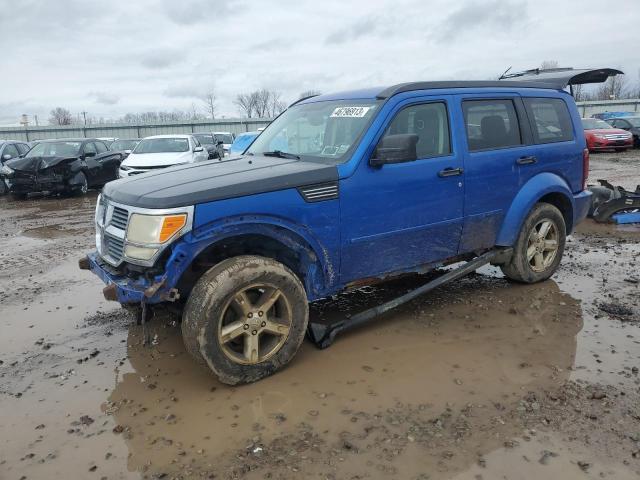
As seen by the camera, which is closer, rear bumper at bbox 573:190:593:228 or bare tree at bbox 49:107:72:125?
rear bumper at bbox 573:190:593:228

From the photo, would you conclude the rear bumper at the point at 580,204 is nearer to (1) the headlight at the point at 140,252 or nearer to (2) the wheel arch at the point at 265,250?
(2) the wheel arch at the point at 265,250

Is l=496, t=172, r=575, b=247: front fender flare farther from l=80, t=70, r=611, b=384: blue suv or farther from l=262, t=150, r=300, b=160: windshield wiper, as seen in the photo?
l=262, t=150, r=300, b=160: windshield wiper

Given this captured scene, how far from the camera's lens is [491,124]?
481 centimetres

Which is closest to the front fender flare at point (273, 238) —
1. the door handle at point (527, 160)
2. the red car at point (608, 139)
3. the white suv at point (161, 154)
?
the door handle at point (527, 160)

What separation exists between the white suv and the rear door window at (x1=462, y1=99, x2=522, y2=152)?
9870 millimetres

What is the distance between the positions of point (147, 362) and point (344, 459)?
1.95 meters

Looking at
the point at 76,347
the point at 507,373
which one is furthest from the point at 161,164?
the point at 507,373

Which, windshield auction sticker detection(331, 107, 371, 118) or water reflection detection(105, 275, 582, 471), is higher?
windshield auction sticker detection(331, 107, 371, 118)

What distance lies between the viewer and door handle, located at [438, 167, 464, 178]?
4312mm

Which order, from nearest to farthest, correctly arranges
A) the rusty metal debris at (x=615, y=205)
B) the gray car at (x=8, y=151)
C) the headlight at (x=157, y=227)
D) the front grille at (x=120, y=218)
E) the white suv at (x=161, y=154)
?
1. the headlight at (x=157, y=227)
2. the front grille at (x=120, y=218)
3. the rusty metal debris at (x=615, y=205)
4. the white suv at (x=161, y=154)
5. the gray car at (x=8, y=151)

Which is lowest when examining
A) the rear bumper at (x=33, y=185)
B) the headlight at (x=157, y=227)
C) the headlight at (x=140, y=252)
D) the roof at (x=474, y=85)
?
the rear bumper at (x=33, y=185)

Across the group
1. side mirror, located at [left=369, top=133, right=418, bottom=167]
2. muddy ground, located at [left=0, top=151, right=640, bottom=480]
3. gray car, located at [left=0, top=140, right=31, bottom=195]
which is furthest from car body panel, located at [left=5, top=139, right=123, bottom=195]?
side mirror, located at [left=369, top=133, right=418, bottom=167]

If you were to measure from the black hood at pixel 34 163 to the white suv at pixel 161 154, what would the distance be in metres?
1.93

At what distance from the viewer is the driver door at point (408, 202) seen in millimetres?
3930
